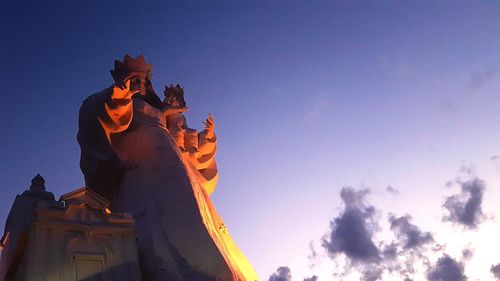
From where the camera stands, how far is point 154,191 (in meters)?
12.3

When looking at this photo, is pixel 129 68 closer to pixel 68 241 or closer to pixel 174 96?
pixel 174 96

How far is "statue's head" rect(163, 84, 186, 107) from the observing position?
15156mm

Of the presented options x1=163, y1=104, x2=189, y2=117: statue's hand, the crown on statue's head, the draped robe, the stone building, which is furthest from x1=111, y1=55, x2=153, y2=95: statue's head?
the stone building

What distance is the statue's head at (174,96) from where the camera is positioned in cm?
1516

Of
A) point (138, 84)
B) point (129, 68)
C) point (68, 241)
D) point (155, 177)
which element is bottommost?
point (68, 241)

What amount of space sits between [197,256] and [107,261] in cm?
200

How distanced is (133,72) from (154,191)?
151 inches

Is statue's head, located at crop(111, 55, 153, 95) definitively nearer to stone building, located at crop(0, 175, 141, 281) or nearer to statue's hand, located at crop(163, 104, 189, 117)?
statue's hand, located at crop(163, 104, 189, 117)

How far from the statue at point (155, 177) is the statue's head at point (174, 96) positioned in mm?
31

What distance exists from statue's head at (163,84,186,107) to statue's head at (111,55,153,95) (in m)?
0.63

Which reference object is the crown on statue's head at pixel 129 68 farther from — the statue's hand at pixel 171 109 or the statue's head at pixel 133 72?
the statue's hand at pixel 171 109

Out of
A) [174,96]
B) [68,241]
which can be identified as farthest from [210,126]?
[68,241]

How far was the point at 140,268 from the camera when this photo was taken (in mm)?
10609

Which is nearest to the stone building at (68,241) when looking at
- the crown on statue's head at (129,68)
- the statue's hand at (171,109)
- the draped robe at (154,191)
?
the draped robe at (154,191)
